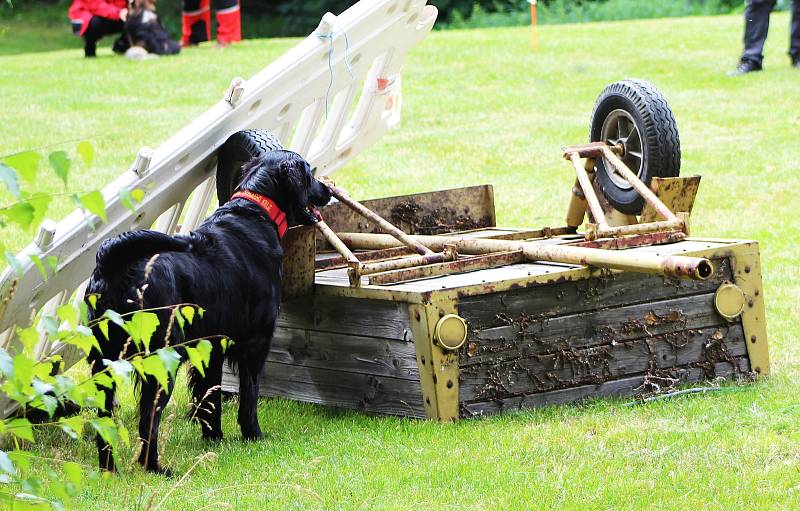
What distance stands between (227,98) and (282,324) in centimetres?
110

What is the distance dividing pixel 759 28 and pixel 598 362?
1138cm

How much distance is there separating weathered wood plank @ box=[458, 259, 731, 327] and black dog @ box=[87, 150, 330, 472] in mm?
839

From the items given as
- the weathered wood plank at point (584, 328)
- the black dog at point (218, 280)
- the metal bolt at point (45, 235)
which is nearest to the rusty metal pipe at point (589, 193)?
the weathered wood plank at point (584, 328)

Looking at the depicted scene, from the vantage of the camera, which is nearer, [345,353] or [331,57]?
[345,353]

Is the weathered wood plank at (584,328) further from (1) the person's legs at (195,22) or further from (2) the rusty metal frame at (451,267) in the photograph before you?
(1) the person's legs at (195,22)

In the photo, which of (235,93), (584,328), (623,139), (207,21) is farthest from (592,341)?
(207,21)

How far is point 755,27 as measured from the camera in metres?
15.5

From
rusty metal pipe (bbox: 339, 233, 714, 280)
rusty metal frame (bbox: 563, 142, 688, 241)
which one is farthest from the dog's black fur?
rusty metal pipe (bbox: 339, 233, 714, 280)

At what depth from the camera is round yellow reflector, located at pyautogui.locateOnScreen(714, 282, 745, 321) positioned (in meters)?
5.55

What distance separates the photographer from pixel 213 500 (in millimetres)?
4078

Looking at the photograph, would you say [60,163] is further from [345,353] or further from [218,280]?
[345,353]

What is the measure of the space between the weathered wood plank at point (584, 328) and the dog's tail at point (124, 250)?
55.6 inches

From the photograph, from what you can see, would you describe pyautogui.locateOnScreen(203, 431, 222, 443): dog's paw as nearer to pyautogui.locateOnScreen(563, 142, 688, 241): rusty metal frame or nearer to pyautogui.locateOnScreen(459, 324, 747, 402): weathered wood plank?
pyautogui.locateOnScreen(459, 324, 747, 402): weathered wood plank

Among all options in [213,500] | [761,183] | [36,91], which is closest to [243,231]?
[213,500]
